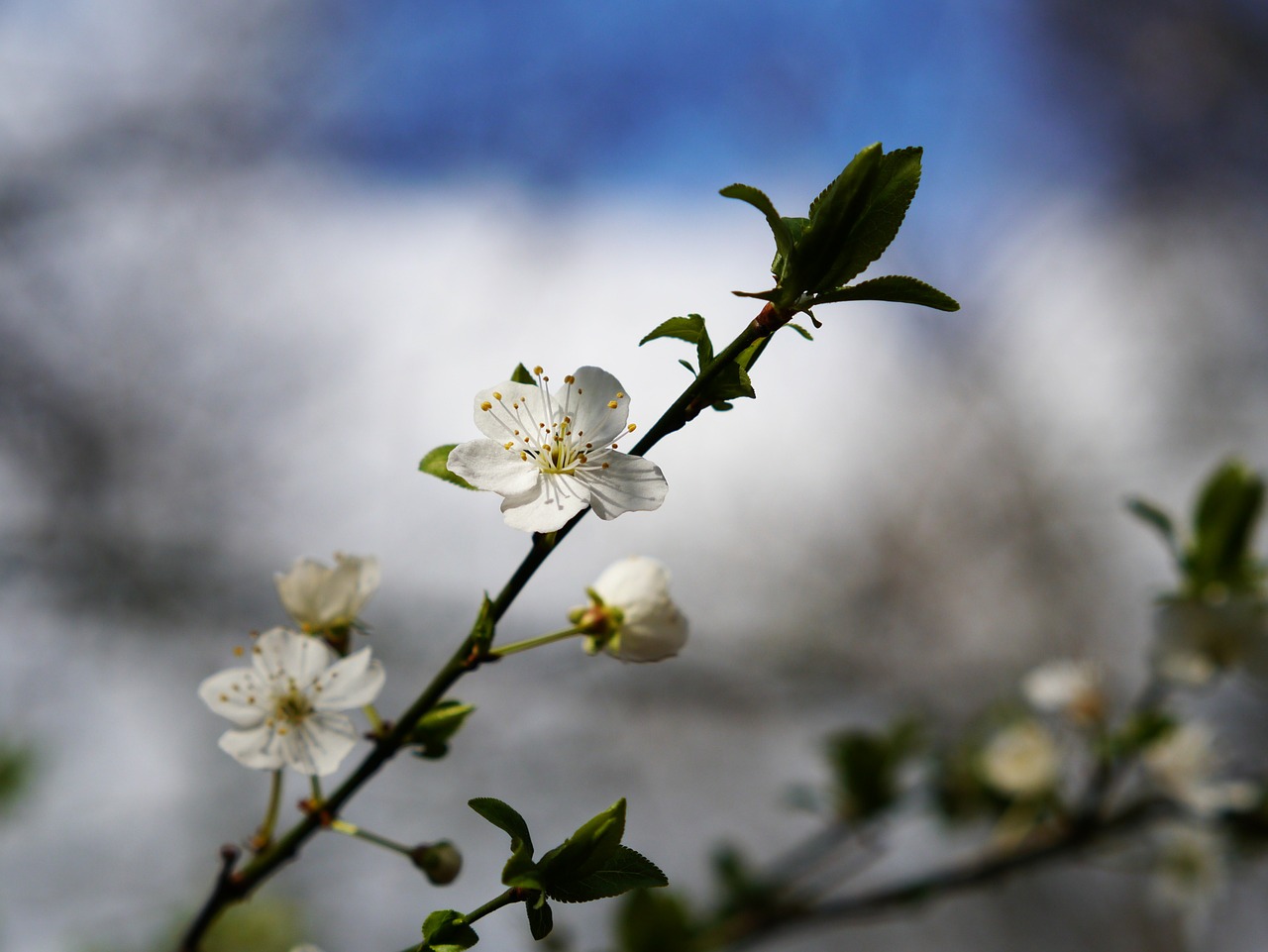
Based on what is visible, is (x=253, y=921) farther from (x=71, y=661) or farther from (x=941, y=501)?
(x=941, y=501)

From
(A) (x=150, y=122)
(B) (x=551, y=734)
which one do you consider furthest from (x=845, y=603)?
(A) (x=150, y=122)

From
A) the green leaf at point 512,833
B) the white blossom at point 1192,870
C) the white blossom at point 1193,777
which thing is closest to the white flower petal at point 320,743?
the green leaf at point 512,833

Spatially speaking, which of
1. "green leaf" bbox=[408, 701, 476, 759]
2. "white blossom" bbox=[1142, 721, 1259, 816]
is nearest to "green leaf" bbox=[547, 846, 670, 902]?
"green leaf" bbox=[408, 701, 476, 759]

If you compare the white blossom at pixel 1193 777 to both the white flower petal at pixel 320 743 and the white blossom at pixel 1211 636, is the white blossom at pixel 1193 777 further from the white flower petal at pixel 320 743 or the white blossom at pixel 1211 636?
the white flower petal at pixel 320 743

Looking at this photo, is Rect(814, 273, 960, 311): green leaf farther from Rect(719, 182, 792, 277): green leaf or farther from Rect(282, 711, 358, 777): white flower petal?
Rect(282, 711, 358, 777): white flower petal

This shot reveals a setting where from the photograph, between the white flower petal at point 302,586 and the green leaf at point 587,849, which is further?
the white flower petal at point 302,586
